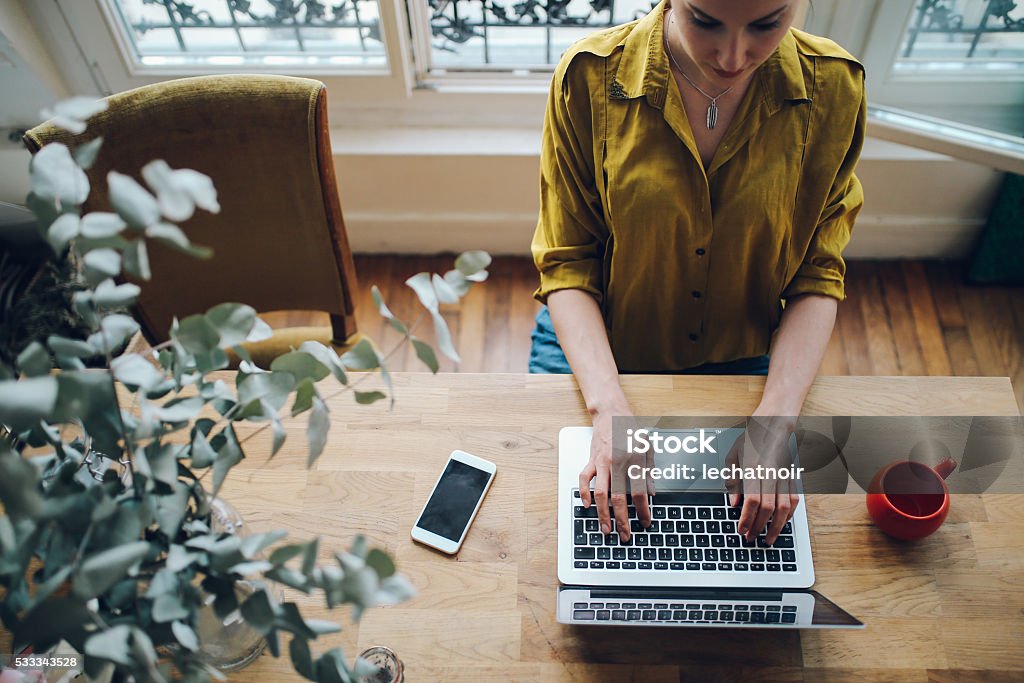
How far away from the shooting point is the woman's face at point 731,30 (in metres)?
0.86

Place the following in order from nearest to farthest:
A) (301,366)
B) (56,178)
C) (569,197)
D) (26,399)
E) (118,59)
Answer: (26,399) → (56,178) → (301,366) → (569,197) → (118,59)

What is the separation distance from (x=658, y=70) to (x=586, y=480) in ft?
1.87

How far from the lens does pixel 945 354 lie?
203 centimetres

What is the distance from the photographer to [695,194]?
1.08 metres

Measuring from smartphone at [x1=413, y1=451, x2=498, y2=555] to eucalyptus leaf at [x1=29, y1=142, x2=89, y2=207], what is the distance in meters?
0.59

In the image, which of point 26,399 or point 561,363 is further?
point 561,363

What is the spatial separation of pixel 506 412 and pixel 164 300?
651 mm

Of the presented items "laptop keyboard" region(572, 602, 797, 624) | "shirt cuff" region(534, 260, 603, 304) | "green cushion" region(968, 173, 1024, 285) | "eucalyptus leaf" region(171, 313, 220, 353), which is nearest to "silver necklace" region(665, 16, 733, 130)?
"shirt cuff" region(534, 260, 603, 304)

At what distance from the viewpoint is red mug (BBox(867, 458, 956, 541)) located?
0.95m

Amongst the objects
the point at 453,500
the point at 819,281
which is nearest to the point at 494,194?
the point at 819,281

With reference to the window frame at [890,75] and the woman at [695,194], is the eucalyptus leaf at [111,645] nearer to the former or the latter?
the woman at [695,194]

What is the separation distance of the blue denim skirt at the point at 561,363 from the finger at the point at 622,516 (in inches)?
14.8

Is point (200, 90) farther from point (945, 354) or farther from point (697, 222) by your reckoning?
point (945, 354)

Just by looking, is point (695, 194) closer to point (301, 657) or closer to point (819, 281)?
point (819, 281)
